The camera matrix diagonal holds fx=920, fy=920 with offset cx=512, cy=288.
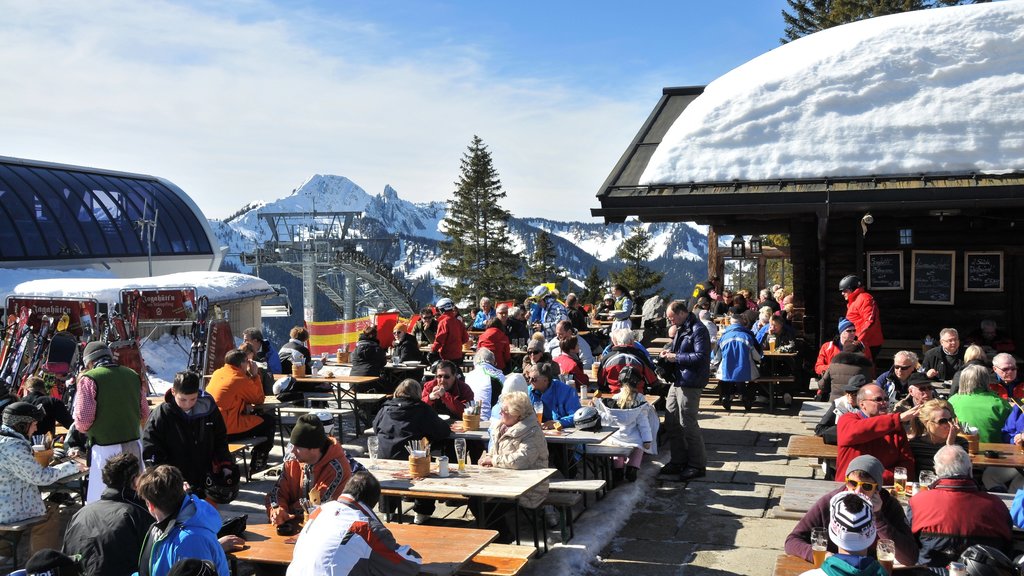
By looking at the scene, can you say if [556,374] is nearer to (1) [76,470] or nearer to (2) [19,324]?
(1) [76,470]

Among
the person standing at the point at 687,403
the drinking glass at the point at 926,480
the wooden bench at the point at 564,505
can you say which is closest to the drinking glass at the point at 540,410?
the wooden bench at the point at 564,505

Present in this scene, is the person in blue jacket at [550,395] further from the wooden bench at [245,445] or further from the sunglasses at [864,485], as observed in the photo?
the sunglasses at [864,485]

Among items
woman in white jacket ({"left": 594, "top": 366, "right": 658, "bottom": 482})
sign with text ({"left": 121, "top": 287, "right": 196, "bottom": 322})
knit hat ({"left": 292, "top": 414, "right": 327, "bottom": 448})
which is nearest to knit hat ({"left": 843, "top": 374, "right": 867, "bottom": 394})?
woman in white jacket ({"left": 594, "top": 366, "right": 658, "bottom": 482})

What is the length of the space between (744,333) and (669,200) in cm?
213

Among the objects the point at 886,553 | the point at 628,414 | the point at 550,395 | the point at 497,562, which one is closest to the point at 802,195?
the point at 628,414

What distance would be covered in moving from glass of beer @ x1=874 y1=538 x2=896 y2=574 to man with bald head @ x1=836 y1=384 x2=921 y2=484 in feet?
6.53

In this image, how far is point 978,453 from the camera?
7023 mm

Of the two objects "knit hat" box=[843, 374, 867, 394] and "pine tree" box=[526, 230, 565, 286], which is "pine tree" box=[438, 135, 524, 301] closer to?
"pine tree" box=[526, 230, 565, 286]

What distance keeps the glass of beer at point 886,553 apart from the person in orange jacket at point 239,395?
270 inches

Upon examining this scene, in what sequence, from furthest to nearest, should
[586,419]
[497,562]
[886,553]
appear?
1. [586,419]
2. [497,562]
3. [886,553]

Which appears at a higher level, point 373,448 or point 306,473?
point 306,473

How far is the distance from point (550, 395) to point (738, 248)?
14980 mm

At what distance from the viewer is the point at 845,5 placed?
120 ft

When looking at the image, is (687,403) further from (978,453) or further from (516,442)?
(978,453)
